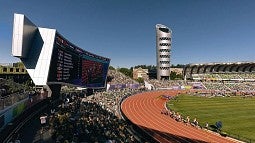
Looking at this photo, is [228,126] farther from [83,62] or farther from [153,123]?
[83,62]

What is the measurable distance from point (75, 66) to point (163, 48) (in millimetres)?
82220

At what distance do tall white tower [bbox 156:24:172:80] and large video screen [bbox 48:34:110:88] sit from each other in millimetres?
61934

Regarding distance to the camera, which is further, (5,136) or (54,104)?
(54,104)

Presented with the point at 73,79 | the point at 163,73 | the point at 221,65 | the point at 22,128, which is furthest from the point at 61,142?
the point at 221,65

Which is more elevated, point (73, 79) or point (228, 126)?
point (73, 79)

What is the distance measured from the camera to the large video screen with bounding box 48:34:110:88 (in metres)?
38.2

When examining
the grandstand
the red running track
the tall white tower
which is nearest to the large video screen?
the red running track

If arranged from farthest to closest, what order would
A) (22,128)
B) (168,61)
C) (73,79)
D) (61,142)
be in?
(168,61) < (73,79) < (22,128) < (61,142)

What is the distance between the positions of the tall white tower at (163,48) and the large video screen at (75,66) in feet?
203

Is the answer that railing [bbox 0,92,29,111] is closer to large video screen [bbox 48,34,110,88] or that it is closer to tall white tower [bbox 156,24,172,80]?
large video screen [bbox 48,34,110,88]

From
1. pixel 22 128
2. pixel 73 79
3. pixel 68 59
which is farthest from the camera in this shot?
pixel 73 79

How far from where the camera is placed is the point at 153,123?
39344 mm

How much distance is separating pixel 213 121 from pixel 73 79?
25235 mm

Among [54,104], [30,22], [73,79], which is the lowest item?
[54,104]
